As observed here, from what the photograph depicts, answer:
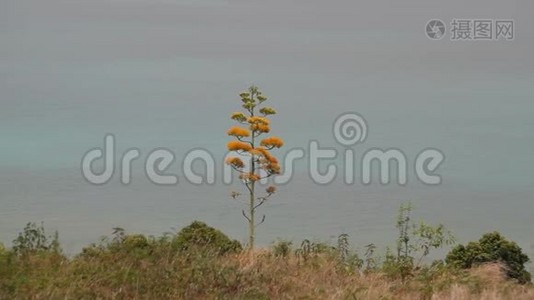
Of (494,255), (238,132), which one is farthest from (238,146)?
(494,255)

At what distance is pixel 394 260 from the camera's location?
1198 cm

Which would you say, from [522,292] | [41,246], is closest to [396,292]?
[522,292]

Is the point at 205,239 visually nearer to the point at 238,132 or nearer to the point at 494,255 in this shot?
the point at 238,132

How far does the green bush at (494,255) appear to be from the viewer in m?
13.2

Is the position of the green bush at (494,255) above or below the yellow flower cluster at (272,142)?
below

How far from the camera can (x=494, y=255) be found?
13367 millimetres

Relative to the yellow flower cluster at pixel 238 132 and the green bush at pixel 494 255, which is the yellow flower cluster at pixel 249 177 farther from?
the green bush at pixel 494 255

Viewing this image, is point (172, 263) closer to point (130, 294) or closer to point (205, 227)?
point (130, 294)

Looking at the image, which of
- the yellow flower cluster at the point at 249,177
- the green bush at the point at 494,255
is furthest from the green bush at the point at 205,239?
the green bush at the point at 494,255

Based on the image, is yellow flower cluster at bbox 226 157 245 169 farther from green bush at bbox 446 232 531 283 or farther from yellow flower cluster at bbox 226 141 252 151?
green bush at bbox 446 232 531 283

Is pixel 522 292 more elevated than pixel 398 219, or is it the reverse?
pixel 398 219

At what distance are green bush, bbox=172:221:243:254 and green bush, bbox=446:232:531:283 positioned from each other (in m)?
3.13

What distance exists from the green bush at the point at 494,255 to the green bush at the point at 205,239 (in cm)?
313

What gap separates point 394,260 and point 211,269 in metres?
3.05
